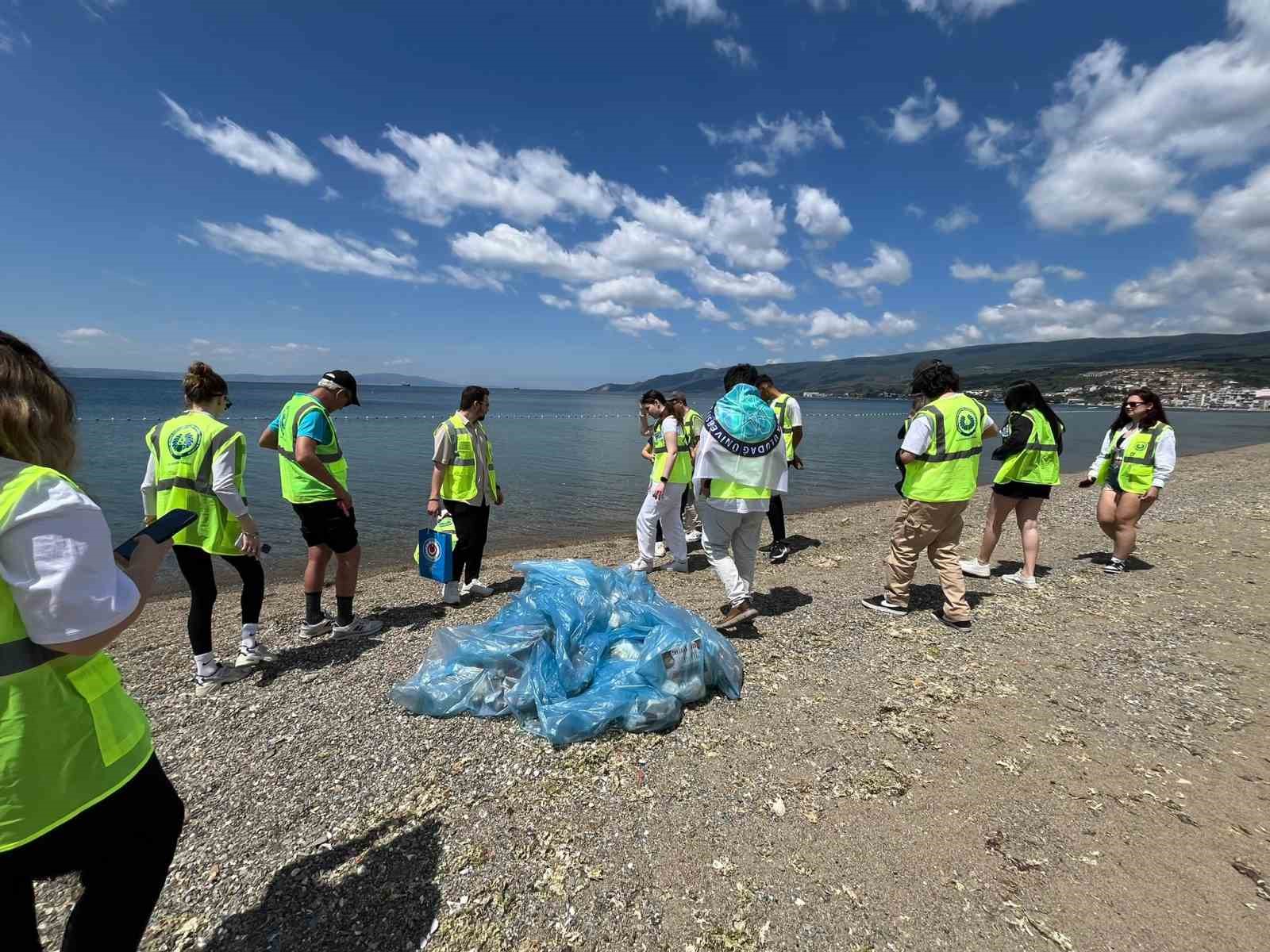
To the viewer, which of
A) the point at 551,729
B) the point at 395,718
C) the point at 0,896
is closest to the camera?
the point at 0,896

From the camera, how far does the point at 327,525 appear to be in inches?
185

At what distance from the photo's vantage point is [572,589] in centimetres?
386

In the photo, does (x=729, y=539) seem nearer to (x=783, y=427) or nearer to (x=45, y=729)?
(x=783, y=427)

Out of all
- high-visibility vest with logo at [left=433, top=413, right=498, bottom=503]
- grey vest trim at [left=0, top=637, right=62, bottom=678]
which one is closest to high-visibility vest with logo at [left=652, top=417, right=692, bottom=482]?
high-visibility vest with logo at [left=433, top=413, right=498, bottom=503]

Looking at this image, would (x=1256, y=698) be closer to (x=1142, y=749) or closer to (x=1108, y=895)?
(x=1142, y=749)

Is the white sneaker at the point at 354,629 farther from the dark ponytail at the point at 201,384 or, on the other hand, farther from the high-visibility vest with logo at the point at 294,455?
the dark ponytail at the point at 201,384

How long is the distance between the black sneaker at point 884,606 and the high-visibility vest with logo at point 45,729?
5397mm

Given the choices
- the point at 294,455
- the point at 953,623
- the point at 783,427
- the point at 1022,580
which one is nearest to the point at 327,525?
the point at 294,455

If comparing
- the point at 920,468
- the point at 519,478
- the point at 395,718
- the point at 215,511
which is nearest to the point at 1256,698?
the point at 920,468

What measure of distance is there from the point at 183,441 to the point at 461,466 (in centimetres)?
230

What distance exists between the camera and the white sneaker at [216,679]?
13.4 ft

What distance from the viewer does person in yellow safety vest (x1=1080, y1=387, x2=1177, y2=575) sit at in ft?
19.6

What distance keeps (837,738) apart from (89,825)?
11.1 ft

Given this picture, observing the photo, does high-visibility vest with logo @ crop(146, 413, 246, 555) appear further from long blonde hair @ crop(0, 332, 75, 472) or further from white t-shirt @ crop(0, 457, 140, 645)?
white t-shirt @ crop(0, 457, 140, 645)
